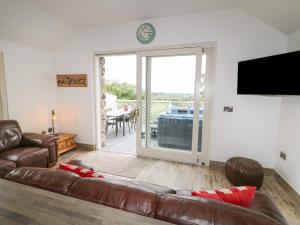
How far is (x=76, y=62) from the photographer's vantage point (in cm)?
392

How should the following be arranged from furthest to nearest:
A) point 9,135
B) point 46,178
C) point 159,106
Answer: point 159,106, point 9,135, point 46,178

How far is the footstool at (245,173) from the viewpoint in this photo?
242 centimetres

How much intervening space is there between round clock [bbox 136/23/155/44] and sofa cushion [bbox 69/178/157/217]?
9.47ft

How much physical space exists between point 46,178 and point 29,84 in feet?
10.9

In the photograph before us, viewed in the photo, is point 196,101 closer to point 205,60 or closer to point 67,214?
point 205,60

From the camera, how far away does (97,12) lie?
3.08 meters

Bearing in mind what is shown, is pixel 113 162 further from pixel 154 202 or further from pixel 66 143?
pixel 154 202

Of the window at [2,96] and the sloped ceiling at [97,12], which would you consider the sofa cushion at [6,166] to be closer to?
the window at [2,96]

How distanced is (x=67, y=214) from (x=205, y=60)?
9.93 feet

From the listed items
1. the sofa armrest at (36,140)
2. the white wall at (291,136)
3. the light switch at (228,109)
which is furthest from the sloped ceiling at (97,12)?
the sofa armrest at (36,140)

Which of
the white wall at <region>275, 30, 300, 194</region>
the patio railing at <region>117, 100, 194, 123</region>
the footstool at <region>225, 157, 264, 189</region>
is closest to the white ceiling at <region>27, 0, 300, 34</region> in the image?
the white wall at <region>275, 30, 300, 194</region>

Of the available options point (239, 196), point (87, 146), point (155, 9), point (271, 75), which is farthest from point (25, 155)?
point (271, 75)

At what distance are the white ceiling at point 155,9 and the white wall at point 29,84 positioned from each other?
1085 mm

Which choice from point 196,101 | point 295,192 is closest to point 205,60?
point 196,101
